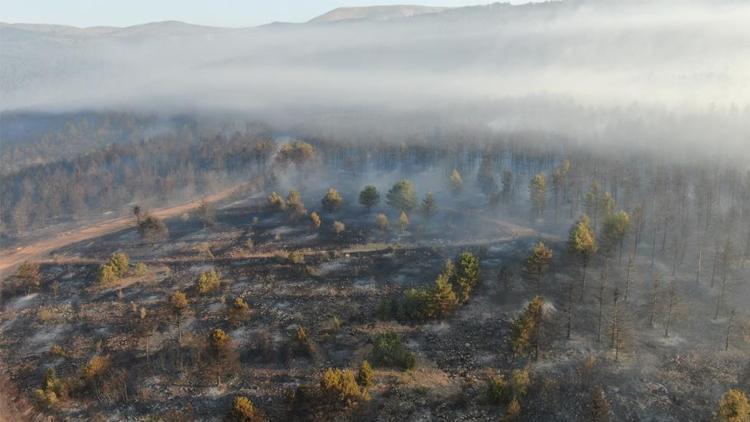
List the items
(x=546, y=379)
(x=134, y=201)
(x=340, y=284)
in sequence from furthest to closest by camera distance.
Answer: (x=134, y=201) → (x=340, y=284) → (x=546, y=379)

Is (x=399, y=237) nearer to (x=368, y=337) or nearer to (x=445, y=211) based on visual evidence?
(x=445, y=211)

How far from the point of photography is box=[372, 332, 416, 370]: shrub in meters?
56.6

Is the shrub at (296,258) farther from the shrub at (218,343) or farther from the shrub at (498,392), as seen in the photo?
the shrub at (498,392)

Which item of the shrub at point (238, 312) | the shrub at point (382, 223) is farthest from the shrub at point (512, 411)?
the shrub at point (382, 223)

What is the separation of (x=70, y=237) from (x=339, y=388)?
98.3m

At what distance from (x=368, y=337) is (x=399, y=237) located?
40417 millimetres

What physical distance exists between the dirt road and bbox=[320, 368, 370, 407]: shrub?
79.3 m

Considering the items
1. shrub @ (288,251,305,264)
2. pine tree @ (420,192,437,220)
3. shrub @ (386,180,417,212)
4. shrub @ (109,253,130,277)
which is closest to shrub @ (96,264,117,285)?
shrub @ (109,253,130,277)

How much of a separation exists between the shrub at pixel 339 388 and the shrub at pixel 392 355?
860 centimetres

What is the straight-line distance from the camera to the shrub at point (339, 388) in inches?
1885

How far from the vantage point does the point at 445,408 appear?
50438 millimetres

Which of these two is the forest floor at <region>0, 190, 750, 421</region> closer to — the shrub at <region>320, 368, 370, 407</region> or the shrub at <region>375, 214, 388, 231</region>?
the shrub at <region>375, 214, 388, 231</region>

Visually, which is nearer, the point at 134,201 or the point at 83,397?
the point at 83,397

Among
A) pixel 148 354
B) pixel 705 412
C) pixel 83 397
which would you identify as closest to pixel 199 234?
pixel 148 354
